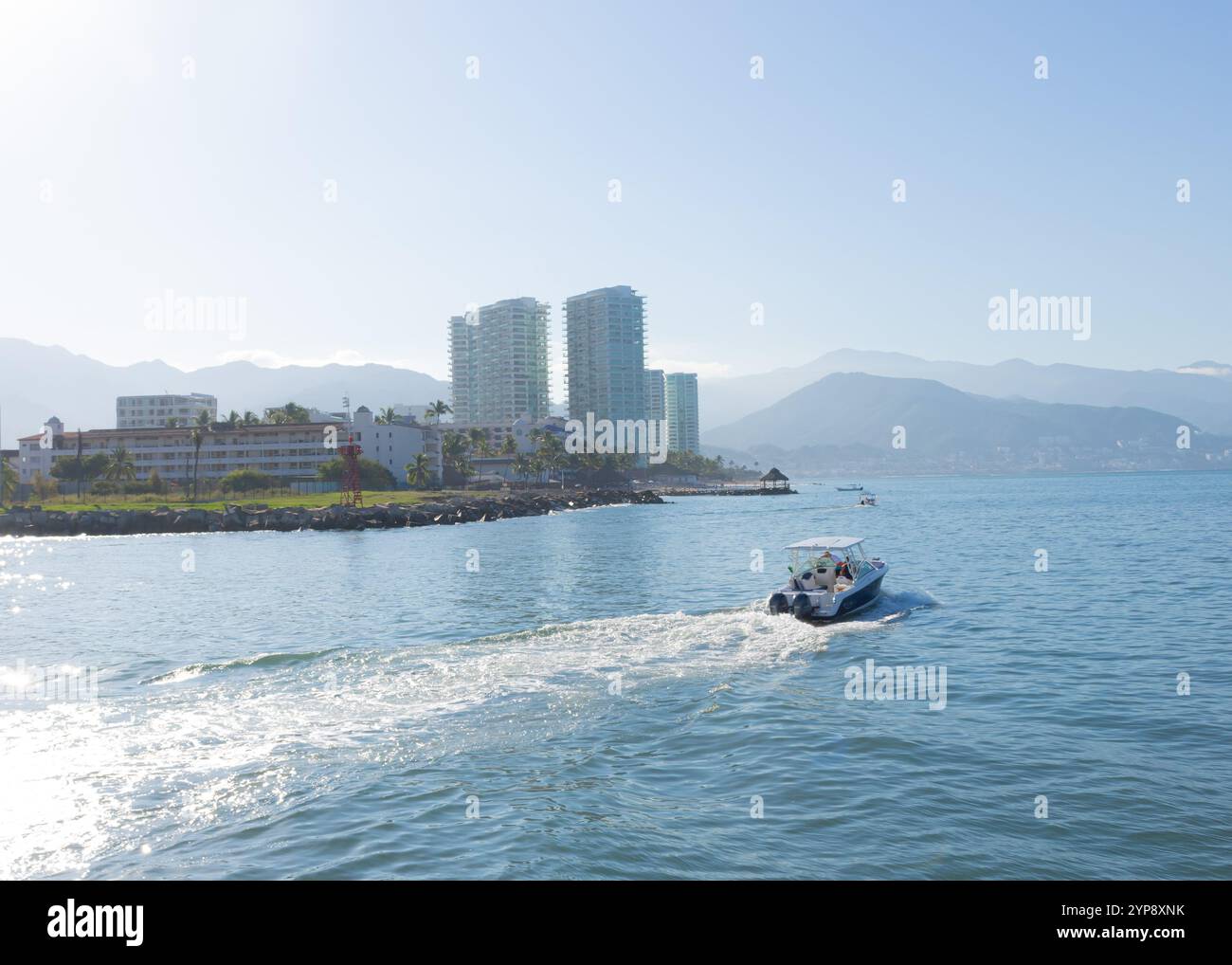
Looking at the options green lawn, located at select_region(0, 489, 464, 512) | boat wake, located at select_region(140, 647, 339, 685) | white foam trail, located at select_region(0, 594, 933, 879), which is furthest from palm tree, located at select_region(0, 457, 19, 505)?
white foam trail, located at select_region(0, 594, 933, 879)

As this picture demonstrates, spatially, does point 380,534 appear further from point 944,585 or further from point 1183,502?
point 1183,502

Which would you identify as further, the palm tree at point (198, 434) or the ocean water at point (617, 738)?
the palm tree at point (198, 434)

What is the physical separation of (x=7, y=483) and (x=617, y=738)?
146011mm

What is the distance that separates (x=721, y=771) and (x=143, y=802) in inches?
393

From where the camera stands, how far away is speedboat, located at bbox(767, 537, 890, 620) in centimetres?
3372

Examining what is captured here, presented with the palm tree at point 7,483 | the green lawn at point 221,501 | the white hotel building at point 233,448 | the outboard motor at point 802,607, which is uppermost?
the white hotel building at point 233,448

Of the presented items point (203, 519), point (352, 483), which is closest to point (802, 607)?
point (203, 519)

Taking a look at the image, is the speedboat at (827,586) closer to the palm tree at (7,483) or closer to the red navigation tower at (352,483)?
the red navigation tower at (352,483)

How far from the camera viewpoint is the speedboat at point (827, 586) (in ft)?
111

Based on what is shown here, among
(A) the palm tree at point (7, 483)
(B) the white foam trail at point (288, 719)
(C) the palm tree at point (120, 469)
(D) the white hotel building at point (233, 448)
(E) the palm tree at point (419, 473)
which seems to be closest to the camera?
(B) the white foam trail at point (288, 719)

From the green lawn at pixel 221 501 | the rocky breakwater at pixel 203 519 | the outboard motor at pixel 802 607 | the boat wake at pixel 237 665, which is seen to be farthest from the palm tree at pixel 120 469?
the outboard motor at pixel 802 607

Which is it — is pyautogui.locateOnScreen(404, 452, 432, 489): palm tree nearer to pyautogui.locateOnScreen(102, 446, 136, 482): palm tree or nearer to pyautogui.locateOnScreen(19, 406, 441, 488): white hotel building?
pyautogui.locateOnScreen(19, 406, 441, 488): white hotel building
